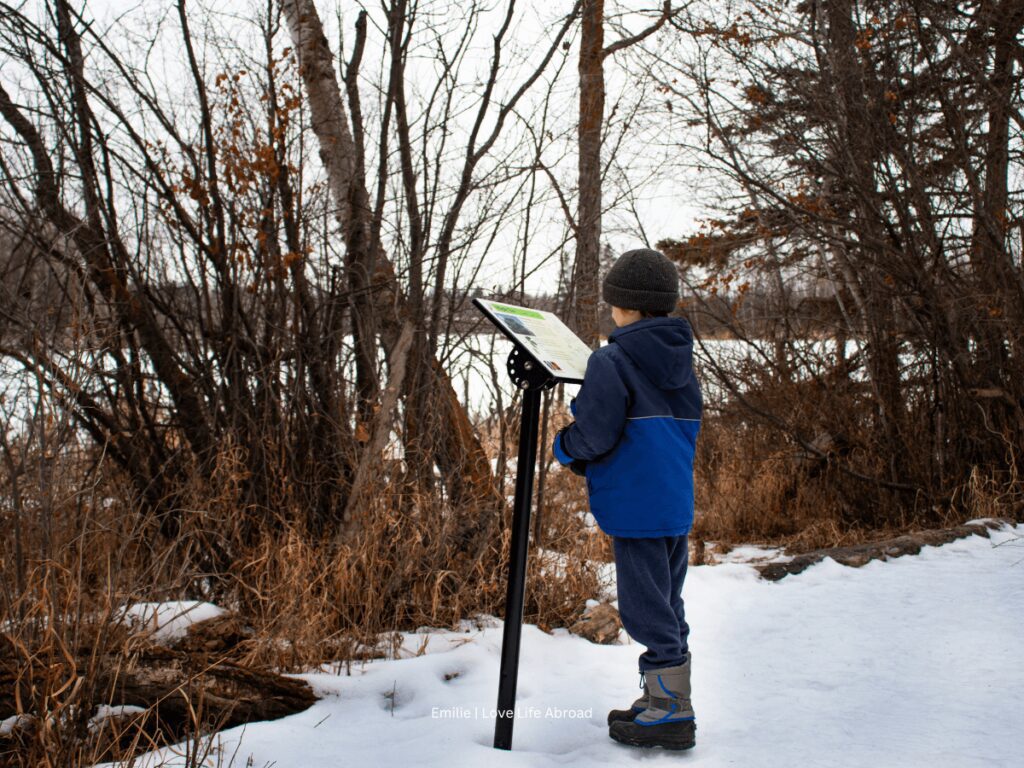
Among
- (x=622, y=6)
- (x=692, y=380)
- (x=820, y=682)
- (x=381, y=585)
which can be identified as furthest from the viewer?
(x=622, y=6)

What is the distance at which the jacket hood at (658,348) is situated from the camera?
8.83ft

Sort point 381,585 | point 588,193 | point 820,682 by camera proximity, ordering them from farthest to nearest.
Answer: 1. point 588,193
2. point 381,585
3. point 820,682

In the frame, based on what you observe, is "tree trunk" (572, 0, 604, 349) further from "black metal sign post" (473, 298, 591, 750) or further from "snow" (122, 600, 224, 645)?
"snow" (122, 600, 224, 645)

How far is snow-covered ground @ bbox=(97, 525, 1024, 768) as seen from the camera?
2.71m

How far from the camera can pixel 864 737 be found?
291cm

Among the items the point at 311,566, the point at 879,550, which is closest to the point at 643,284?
the point at 311,566

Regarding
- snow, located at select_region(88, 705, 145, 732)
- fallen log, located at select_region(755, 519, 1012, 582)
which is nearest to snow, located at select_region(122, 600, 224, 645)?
snow, located at select_region(88, 705, 145, 732)

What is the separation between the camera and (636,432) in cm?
270

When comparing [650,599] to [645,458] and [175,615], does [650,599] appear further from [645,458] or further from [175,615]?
[175,615]

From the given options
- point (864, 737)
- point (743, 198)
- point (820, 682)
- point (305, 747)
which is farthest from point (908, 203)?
point (305, 747)

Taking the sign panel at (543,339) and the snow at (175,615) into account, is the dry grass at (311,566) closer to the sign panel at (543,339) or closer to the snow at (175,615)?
the snow at (175,615)

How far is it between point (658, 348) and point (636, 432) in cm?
28

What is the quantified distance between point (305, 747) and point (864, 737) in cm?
194

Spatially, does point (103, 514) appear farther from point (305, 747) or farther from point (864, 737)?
point (864, 737)
